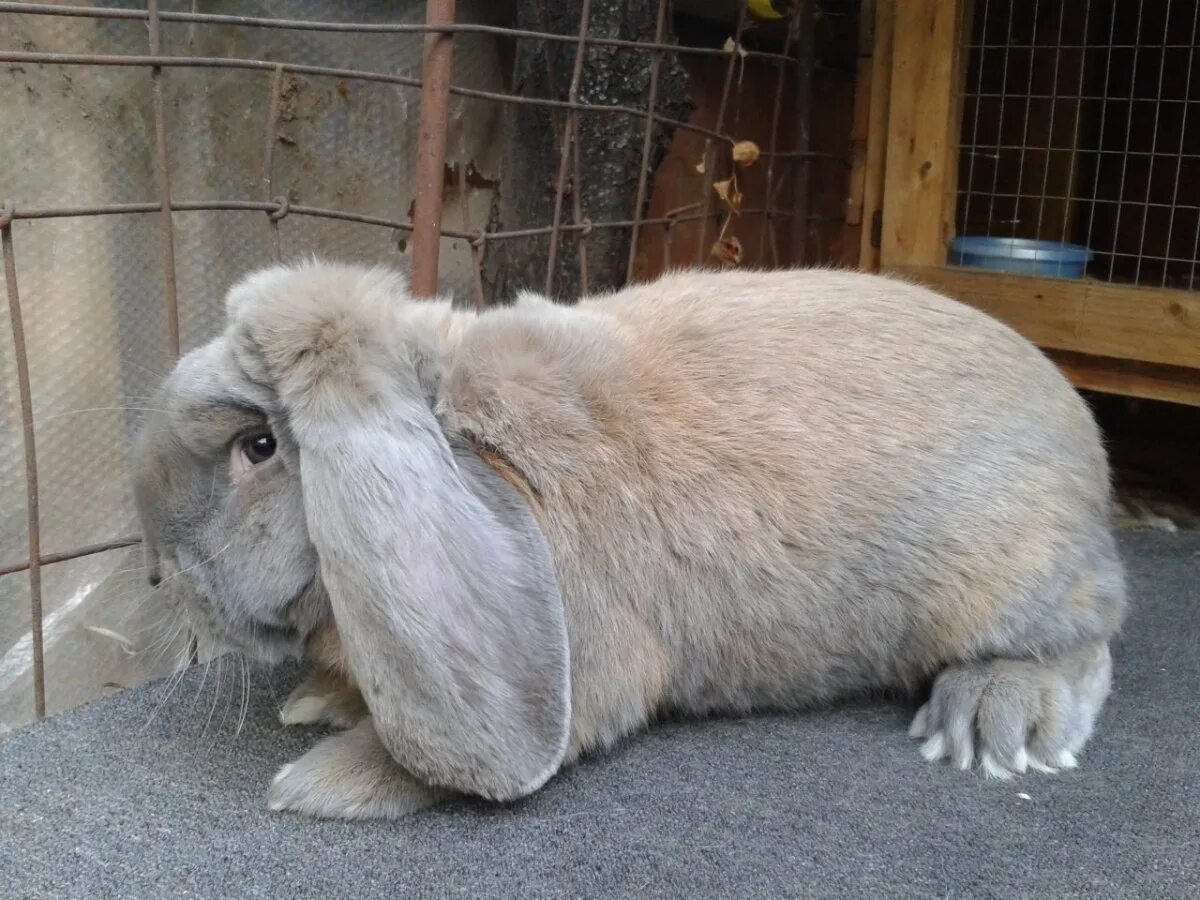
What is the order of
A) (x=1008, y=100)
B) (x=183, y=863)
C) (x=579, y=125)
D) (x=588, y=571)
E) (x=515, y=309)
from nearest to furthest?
(x=183, y=863) → (x=588, y=571) → (x=515, y=309) → (x=579, y=125) → (x=1008, y=100)

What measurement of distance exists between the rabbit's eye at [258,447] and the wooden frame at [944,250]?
67.6 inches

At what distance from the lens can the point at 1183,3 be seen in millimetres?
3242

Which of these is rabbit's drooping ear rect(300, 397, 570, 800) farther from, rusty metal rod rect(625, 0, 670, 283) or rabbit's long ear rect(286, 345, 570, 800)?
rusty metal rod rect(625, 0, 670, 283)

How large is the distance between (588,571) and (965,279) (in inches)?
60.4

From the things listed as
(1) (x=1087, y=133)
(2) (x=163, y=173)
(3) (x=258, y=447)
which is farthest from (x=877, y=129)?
(3) (x=258, y=447)

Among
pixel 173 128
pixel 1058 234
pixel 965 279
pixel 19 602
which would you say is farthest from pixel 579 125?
pixel 1058 234

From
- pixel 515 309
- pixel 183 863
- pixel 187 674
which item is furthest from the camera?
pixel 187 674

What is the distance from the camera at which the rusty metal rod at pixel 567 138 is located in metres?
2.08

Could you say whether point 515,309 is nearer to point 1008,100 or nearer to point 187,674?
point 187,674

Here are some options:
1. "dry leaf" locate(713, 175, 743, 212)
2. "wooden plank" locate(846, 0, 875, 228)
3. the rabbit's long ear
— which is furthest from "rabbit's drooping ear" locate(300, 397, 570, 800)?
"wooden plank" locate(846, 0, 875, 228)

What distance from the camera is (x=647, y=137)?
7.34 ft

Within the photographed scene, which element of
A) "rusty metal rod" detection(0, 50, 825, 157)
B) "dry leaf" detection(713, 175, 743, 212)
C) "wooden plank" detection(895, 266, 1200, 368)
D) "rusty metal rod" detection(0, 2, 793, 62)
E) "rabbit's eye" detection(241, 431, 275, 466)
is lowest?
"rabbit's eye" detection(241, 431, 275, 466)

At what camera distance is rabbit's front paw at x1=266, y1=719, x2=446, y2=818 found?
4.29 feet

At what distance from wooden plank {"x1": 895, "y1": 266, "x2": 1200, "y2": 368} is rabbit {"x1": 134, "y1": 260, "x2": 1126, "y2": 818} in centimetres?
89
